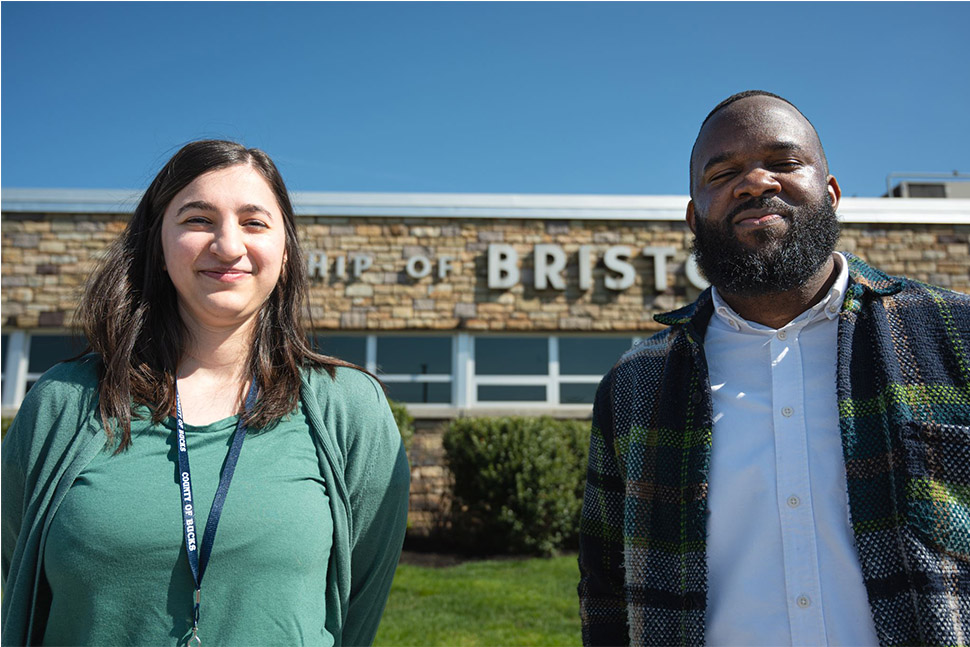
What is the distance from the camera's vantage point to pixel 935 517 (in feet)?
5.45

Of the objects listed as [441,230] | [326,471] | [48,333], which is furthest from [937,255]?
[48,333]

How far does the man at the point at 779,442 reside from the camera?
170cm

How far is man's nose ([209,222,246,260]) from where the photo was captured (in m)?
2.00

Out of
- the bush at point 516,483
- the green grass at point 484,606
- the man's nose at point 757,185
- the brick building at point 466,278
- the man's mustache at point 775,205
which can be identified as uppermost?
the brick building at point 466,278

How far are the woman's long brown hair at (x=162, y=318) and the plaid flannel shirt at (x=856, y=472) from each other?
91 cm

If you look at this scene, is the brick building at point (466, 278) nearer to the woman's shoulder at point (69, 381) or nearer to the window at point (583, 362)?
the window at point (583, 362)

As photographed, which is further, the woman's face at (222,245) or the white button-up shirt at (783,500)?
the woman's face at (222,245)

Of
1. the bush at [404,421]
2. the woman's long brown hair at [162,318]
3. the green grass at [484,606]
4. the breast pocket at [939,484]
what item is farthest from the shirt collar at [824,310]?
the bush at [404,421]

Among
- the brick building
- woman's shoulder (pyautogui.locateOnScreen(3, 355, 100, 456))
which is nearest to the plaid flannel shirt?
woman's shoulder (pyautogui.locateOnScreen(3, 355, 100, 456))

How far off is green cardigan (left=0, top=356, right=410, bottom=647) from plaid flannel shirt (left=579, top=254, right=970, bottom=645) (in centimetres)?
60

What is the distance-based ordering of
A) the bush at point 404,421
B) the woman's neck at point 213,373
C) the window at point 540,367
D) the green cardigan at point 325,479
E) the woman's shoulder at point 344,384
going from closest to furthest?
the green cardigan at point 325,479, the woman's neck at point 213,373, the woman's shoulder at point 344,384, the bush at point 404,421, the window at point 540,367

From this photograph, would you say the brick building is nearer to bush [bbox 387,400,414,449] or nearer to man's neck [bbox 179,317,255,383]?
bush [bbox 387,400,414,449]

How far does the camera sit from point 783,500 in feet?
5.96

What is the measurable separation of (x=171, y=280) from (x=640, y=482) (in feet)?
4.83
